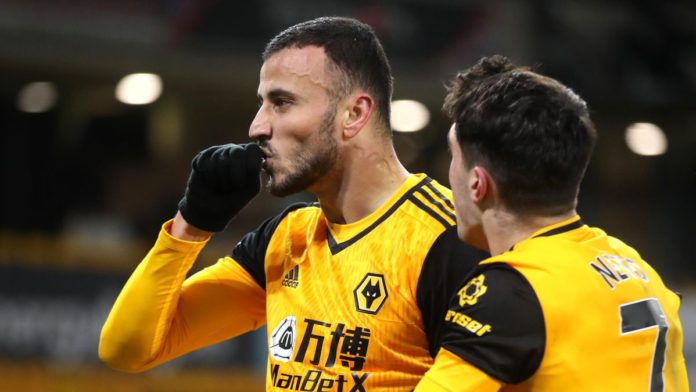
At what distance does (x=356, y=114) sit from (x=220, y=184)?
0.46 metres

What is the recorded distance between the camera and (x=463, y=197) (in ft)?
8.45

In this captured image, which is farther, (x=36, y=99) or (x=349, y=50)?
(x=36, y=99)

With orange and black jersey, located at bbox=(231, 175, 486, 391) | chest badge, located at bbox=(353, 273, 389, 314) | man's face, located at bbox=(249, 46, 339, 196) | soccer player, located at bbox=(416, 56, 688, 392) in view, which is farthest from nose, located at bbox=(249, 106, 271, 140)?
soccer player, located at bbox=(416, 56, 688, 392)

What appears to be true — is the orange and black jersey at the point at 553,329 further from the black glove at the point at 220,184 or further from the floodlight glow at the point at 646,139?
the floodlight glow at the point at 646,139

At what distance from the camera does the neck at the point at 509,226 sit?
2.46 metres

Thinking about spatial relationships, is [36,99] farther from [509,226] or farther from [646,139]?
[509,226]

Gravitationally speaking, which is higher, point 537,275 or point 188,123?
point 188,123

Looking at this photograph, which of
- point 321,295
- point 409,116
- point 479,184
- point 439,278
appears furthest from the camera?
point 409,116

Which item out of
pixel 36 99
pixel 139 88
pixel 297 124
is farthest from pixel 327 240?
pixel 36 99

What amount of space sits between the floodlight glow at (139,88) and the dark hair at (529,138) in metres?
8.55

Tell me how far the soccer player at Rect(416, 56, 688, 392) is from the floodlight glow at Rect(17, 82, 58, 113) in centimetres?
930

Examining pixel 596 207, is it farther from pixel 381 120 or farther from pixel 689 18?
pixel 381 120

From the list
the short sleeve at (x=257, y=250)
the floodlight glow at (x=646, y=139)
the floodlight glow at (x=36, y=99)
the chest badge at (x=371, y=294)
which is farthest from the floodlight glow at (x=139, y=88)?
the chest badge at (x=371, y=294)

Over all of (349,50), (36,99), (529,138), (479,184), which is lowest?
(479,184)
